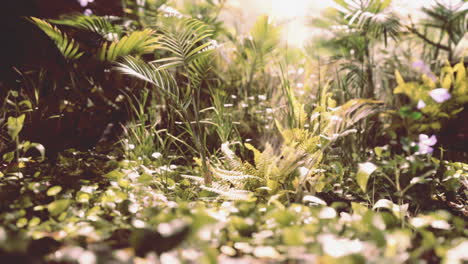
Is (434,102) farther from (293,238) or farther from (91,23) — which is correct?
(91,23)

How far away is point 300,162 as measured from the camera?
1806mm

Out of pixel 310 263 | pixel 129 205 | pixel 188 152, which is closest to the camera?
pixel 310 263

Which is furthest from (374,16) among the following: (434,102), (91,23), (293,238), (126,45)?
(293,238)

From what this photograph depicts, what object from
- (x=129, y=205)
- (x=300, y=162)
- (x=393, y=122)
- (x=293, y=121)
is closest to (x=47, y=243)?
(x=129, y=205)

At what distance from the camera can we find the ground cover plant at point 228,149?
42.8 inches

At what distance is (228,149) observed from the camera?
2037 millimetres

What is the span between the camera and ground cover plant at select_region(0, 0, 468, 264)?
3.56 ft

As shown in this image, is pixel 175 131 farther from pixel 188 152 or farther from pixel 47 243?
pixel 47 243

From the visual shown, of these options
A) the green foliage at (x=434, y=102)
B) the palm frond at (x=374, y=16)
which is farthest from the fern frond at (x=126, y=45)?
the green foliage at (x=434, y=102)

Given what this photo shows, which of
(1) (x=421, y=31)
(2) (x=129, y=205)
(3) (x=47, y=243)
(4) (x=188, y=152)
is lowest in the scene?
(4) (x=188, y=152)

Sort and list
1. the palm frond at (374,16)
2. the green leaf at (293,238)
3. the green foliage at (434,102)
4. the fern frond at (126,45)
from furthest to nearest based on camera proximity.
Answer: the palm frond at (374,16) → the green foliage at (434,102) → the fern frond at (126,45) → the green leaf at (293,238)

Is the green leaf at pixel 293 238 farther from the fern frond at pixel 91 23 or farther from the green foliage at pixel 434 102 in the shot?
the fern frond at pixel 91 23

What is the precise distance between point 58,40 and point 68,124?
2.30 ft

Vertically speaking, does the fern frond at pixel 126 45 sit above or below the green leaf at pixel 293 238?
above
